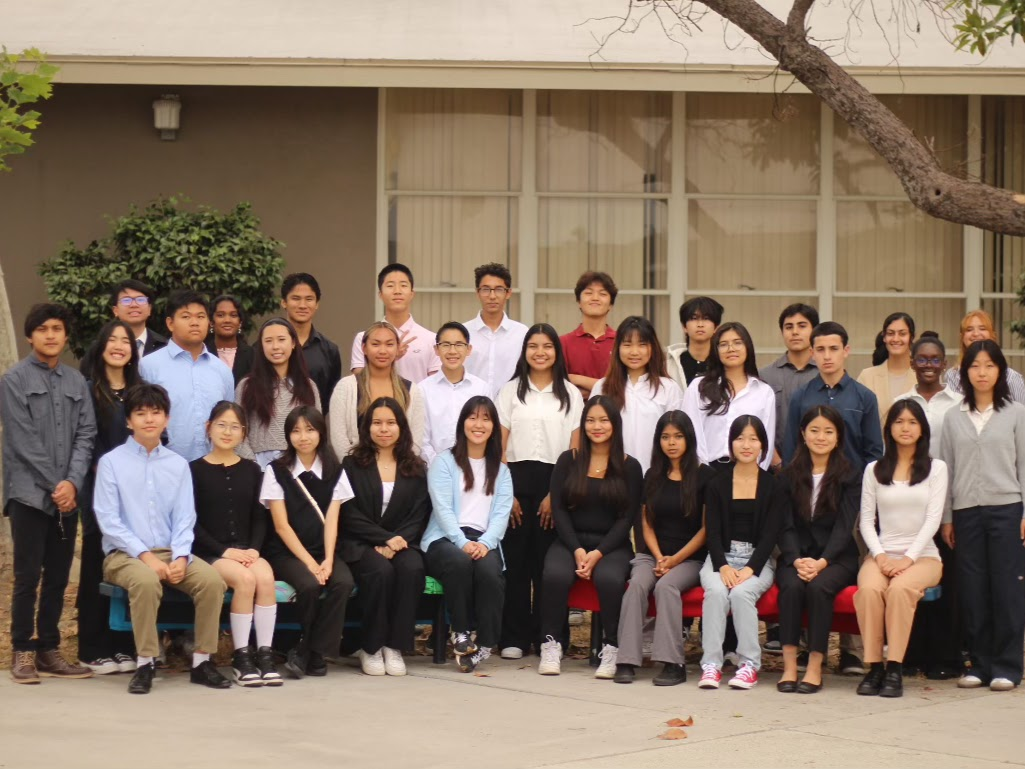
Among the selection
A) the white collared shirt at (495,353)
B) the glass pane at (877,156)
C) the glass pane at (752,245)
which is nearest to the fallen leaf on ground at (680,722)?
the white collared shirt at (495,353)

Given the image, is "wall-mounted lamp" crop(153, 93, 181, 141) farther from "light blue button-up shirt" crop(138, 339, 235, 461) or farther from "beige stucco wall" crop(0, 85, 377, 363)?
"light blue button-up shirt" crop(138, 339, 235, 461)

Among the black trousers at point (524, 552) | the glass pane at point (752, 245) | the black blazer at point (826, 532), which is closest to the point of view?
the black blazer at point (826, 532)

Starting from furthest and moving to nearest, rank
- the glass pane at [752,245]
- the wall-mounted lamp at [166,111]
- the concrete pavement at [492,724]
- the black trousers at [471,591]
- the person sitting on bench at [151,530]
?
1. the glass pane at [752,245]
2. the wall-mounted lamp at [166,111]
3. the black trousers at [471,591]
4. the person sitting on bench at [151,530]
5. the concrete pavement at [492,724]

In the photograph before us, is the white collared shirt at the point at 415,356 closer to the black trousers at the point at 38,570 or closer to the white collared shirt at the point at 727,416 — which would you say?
the white collared shirt at the point at 727,416

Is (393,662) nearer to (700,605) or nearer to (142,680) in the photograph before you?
(142,680)

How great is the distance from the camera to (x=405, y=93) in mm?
13031

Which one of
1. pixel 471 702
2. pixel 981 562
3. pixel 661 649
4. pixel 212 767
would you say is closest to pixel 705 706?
pixel 661 649

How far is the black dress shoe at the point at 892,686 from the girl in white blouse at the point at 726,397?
4.50 feet

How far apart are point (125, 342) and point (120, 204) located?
5179 millimetres

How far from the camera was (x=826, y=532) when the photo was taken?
8.12 metres

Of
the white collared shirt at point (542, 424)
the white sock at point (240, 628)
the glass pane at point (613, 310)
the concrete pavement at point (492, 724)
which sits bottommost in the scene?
the concrete pavement at point (492, 724)

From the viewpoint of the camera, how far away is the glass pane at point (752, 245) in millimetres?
13281

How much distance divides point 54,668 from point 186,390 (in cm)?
161

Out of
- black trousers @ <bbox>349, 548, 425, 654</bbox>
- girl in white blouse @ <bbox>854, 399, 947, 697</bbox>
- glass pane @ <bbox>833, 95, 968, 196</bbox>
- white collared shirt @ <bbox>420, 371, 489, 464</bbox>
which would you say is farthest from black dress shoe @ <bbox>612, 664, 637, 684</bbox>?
glass pane @ <bbox>833, 95, 968, 196</bbox>
